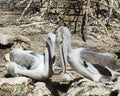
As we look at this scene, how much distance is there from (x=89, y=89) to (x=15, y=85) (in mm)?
1371

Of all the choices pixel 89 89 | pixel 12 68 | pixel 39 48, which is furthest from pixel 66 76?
pixel 39 48

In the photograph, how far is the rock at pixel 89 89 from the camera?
6.61 meters

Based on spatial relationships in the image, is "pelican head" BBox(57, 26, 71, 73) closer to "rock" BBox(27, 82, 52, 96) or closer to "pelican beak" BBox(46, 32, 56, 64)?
"pelican beak" BBox(46, 32, 56, 64)

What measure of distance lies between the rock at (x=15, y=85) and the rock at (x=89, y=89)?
36.5 inches

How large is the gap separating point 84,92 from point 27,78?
4.57ft

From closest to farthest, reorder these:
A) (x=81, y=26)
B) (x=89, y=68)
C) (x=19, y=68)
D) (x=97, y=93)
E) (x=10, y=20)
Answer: (x=97, y=93), (x=89, y=68), (x=19, y=68), (x=81, y=26), (x=10, y=20)

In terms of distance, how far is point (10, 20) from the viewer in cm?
1308

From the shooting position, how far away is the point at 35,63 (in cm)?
786

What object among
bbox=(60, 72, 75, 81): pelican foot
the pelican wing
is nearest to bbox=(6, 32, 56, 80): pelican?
bbox=(60, 72, 75, 81): pelican foot

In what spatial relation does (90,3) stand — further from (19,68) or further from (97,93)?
(97,93)

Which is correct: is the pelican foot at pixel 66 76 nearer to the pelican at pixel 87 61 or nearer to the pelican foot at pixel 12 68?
the pelican at pixel 87 61

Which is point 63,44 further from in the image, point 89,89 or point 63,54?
point 89,89

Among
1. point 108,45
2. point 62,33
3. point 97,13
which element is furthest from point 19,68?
point 97,13

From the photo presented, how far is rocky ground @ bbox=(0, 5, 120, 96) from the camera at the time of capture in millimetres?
6861
